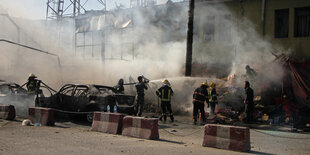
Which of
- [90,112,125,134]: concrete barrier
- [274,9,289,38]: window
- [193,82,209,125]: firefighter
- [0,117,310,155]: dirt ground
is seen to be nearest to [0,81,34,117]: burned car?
[0,117,310,155]: dirt ground

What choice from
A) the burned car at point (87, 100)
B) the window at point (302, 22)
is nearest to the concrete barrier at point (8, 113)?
the burned car at point (87, 100)

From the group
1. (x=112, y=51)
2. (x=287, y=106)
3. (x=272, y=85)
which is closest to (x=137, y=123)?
(x=287, y=106)

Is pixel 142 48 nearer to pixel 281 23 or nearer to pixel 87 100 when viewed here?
pixel 281 23

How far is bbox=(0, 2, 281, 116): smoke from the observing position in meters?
20.3

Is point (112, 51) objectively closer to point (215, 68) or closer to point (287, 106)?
point (215, 68)

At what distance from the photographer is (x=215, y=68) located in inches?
840

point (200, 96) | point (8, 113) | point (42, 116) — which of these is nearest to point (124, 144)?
point (42, 116)

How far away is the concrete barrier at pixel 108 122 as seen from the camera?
8.70 metres

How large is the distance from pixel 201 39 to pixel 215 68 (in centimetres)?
246

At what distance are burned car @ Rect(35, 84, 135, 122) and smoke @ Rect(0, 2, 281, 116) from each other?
5.55 meters

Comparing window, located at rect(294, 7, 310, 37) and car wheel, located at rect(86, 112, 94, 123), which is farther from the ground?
window, located at rect(294, 7, 310, 37)

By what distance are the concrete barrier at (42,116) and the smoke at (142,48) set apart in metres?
7.45

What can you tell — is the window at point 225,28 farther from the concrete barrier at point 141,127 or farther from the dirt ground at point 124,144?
the concrete barrier at point 141,127

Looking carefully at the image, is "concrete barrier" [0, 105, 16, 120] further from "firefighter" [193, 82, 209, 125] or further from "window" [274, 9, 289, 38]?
"window" [274, 9, 289, 38]
